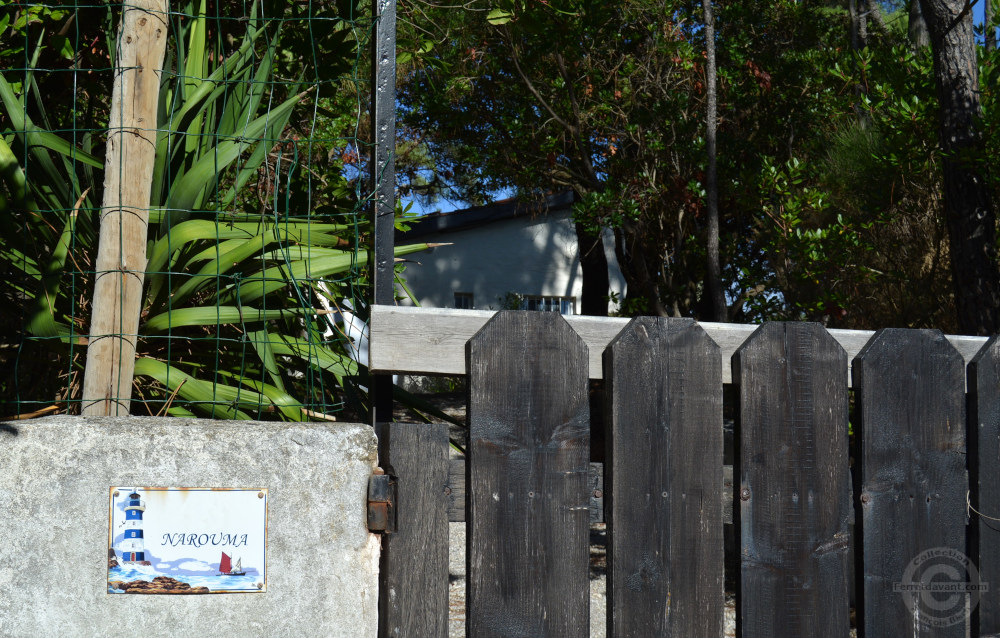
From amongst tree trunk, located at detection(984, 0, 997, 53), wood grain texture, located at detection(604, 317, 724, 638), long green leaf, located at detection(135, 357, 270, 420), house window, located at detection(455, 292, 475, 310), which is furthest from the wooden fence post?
house window, located at detection(455, 292, 475, 310)

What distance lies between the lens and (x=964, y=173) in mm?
4879

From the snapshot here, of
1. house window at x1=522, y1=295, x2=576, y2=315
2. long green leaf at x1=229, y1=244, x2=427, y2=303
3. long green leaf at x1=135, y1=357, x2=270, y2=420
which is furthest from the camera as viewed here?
house window at x1=522, y1=295, x2=576, y2=315

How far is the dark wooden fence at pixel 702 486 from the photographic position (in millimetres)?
2016

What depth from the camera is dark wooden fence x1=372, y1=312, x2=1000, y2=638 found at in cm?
202

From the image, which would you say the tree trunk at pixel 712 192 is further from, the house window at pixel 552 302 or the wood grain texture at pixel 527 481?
the house window at pixel 552 302

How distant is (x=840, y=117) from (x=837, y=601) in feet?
22.1

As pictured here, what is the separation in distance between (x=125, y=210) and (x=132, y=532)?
79 cm

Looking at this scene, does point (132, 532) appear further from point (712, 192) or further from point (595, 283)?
point (595, 283)

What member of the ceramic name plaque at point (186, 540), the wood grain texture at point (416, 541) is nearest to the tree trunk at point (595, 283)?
the wood grain texture at point (416, 541)

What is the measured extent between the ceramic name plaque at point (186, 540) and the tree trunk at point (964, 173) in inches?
166

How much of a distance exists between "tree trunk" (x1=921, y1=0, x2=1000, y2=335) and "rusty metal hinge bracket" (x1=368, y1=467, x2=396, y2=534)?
395 centimetres

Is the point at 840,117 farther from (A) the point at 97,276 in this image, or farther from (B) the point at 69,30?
(A) the point at 97,276

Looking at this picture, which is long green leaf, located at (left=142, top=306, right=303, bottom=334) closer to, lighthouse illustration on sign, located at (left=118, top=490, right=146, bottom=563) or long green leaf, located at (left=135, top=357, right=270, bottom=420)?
long green leaf, located at (left=135, top=357, right=270, bottom=420)

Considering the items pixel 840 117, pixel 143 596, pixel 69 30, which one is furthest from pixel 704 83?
pixel 143 596
